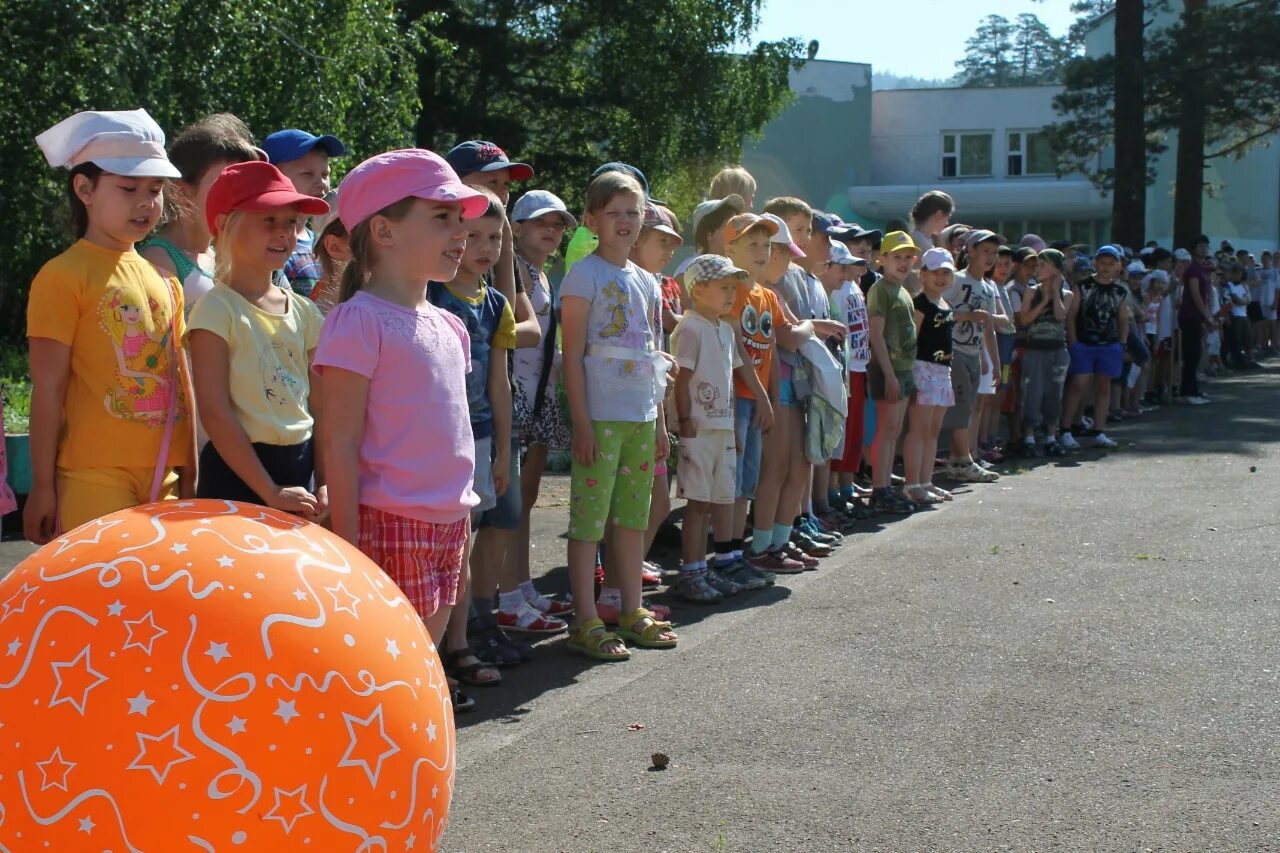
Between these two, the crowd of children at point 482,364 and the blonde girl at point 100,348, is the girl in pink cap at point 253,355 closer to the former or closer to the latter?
the crowd of children at point 482,364

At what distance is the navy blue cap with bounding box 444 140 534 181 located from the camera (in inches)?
265

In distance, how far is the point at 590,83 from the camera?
25.2 m

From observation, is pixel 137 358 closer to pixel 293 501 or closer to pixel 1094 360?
pixel 293 501

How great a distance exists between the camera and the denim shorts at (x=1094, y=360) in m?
15.8

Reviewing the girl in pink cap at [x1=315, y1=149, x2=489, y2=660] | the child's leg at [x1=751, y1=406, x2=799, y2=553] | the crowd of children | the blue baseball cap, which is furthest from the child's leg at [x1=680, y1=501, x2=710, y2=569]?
the girl in pink cap at [x1=315, y1=149, x2=489, y2=660]

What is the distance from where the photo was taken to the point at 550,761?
5.26 m

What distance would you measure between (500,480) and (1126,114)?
1075 inches

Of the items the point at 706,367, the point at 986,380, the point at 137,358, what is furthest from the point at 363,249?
the point at 986,380

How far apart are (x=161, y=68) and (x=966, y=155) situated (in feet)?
155

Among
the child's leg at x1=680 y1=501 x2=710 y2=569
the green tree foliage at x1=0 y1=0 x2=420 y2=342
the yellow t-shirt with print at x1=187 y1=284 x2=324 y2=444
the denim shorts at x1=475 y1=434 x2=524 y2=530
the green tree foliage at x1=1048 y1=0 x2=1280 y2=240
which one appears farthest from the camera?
the green tree foliage at x1=1048 y1=0 x2=1280 y2=240

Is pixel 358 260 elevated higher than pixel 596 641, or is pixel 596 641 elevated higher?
pixel 358 260

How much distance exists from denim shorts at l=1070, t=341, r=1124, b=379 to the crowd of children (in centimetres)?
277

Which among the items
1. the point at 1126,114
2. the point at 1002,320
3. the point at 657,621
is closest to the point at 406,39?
the point at 1002,320

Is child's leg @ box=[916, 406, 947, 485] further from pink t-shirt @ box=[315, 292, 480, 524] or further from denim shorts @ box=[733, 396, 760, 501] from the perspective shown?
pink t-shirt @ box=[315, 292, 480, 524]
